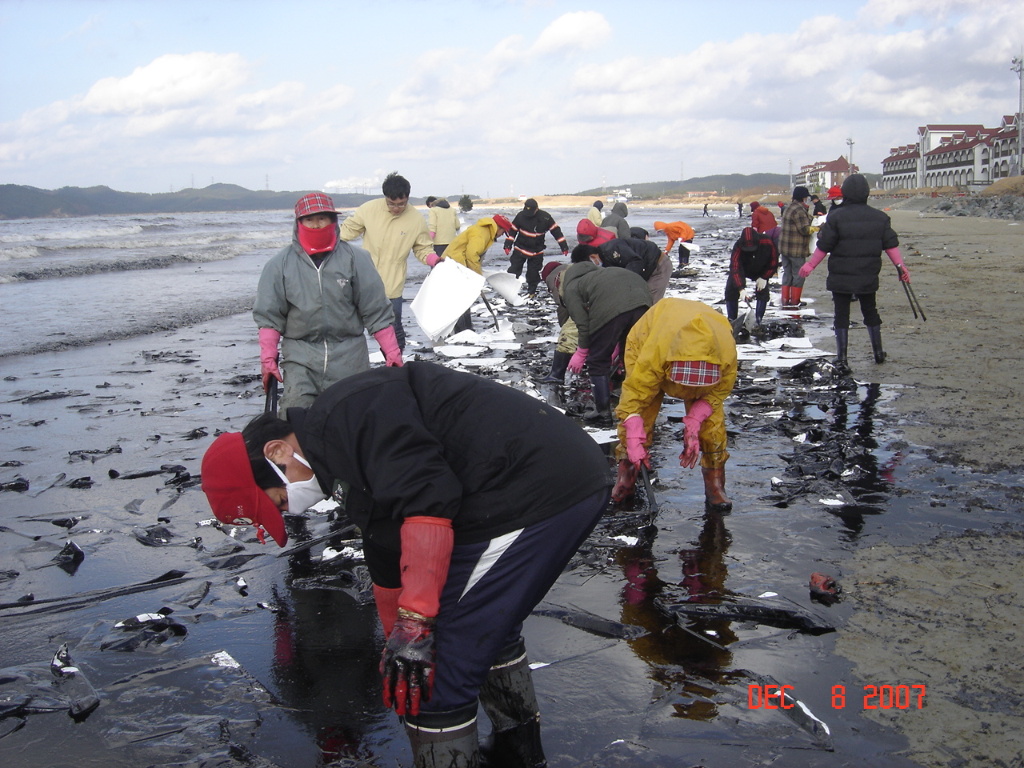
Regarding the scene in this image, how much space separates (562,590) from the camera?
4.32 m

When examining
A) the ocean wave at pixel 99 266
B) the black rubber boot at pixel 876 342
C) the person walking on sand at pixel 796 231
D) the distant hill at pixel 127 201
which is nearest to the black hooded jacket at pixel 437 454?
the black rubber boot at pixel 876 342

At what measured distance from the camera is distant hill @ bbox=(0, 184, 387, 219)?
110625 millimetres

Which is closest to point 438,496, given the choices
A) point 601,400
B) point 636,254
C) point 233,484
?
point 233,484

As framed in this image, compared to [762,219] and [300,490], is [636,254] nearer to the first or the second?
[762,219]

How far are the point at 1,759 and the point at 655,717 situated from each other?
2423 mm

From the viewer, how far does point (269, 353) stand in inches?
199

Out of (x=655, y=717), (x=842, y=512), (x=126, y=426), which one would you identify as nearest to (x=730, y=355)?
(x=842, y=512)

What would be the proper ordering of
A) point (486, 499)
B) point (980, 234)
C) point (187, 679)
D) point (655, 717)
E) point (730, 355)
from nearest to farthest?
point (486, 499)
point (655, 717)
point (187, 679)
point (730, 355)
point (980, 234)

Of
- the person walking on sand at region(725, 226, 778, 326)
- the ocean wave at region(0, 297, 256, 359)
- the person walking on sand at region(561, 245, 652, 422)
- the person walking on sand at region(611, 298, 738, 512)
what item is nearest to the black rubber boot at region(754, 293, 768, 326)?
the person walking on sand at region(725, 226, 778, 326)

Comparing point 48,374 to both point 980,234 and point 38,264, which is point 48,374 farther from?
point 980,234

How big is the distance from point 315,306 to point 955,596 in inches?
148

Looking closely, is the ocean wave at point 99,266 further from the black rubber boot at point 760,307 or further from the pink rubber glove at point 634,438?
the pink rubber glove at point 634,438

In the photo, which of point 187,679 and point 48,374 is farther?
point 48,374

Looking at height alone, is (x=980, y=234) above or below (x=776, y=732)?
above
